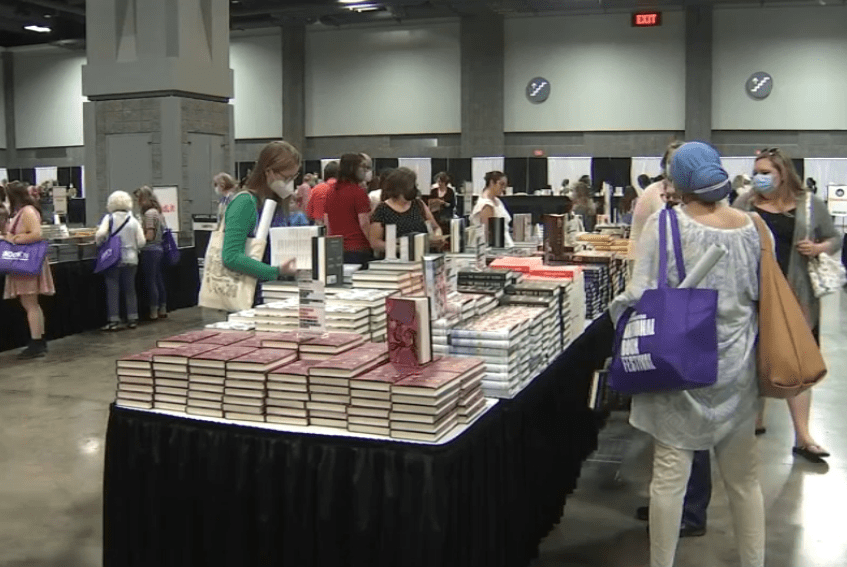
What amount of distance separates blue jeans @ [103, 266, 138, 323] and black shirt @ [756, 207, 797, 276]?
5.71 metres

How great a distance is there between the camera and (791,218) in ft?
13.8

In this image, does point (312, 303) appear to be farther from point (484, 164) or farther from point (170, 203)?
point (484, 164)

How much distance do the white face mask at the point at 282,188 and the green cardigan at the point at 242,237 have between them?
0.31 ft

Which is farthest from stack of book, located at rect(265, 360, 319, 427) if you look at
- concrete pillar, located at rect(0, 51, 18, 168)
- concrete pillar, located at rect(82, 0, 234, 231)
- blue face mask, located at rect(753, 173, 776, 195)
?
concrete pillar, located at rect(0, 51, 18, 168)

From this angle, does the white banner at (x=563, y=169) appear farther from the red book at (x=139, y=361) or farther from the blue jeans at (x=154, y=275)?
the red book at (x=139, y=361)

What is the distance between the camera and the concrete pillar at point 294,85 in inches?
824

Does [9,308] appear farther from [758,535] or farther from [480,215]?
[758,535]

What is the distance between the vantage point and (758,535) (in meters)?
2.77

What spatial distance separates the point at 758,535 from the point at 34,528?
8.57 ft

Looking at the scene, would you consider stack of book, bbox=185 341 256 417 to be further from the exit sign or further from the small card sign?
the exit sign

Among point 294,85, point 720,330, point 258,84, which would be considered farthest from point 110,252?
point 258,84

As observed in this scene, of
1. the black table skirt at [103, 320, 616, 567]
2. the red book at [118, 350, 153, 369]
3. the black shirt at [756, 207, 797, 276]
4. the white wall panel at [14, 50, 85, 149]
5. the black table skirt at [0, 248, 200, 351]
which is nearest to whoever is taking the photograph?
the black table skirt at [103, 320, 616, 567]

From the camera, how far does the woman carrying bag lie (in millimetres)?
6719

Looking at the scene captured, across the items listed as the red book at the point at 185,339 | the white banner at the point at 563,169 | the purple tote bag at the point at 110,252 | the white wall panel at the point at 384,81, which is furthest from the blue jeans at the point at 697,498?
the white wall panel at the point at 384,81
